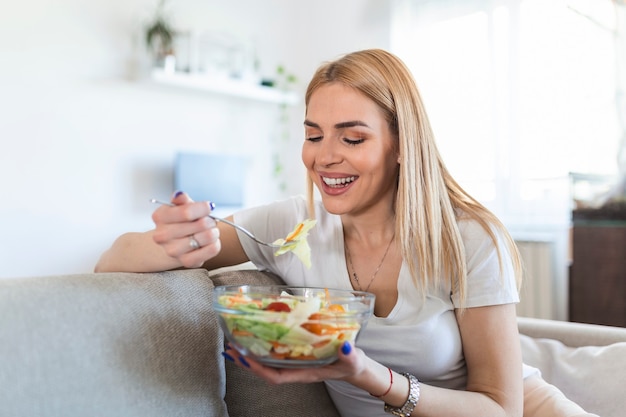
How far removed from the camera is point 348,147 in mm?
1344

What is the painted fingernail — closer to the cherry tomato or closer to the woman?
the cherry tomato

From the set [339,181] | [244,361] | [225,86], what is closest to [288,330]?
[244,361]

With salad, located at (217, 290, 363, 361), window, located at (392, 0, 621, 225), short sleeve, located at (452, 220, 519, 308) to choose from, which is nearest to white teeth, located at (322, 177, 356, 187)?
short sleeve, located at (452, 220, 519, 308)

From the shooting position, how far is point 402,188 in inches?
53.3

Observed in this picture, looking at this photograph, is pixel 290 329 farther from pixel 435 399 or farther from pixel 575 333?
pixel 575 333

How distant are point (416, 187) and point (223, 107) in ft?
11.3

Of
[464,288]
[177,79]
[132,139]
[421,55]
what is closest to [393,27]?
[421,55]

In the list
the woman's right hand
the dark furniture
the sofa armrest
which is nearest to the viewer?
the woman's right hand

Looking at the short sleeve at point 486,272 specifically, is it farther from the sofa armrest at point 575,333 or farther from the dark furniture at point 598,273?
the dark furniture at point 598,273

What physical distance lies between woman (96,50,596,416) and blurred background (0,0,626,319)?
205 cm

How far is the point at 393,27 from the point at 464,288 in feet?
11.8

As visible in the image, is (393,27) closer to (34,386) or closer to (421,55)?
(421,55)

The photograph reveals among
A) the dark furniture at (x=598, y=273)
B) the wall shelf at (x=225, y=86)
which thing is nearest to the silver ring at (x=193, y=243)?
the dark furniture at (x=598, y=273)

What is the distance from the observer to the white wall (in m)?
3.58
